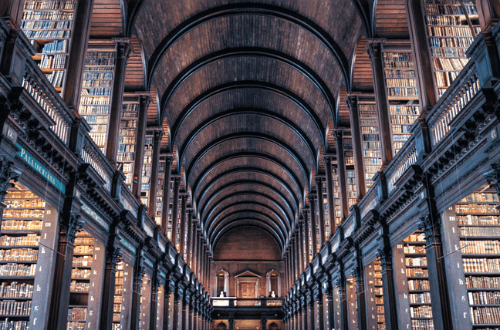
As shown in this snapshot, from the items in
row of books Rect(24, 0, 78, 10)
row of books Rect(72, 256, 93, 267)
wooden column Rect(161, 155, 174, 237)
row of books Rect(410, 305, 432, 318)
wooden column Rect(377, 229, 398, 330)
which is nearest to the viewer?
row of books Rect(24, 0, 78, 10)

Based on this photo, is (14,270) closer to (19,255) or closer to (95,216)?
(19,255)

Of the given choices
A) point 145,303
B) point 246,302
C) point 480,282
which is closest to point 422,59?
point 480,282

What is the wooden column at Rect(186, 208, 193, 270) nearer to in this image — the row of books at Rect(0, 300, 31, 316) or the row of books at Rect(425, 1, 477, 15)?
the row of books at Rect(0, 300, 31, 316)

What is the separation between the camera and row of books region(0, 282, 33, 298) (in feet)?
26.6

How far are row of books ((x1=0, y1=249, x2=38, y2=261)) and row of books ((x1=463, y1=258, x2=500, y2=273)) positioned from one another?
8.23 meters

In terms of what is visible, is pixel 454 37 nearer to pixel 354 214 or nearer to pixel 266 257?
pixel 354 214

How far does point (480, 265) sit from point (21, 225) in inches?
351

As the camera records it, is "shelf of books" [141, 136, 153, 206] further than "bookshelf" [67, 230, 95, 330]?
Yes

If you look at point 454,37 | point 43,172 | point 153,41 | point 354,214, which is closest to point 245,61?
point 153,41

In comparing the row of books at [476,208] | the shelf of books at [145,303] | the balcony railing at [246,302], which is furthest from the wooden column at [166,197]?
the balcony railing at [246,302]

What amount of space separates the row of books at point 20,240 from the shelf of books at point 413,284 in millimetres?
7877

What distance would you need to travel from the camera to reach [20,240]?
8617 millimetres

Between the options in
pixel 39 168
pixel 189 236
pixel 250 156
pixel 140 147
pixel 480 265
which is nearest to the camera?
pixel 39 168

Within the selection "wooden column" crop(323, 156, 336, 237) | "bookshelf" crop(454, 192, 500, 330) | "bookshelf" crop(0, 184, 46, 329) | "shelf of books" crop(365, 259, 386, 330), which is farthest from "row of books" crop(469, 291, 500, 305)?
"wooden column" crop(323, 156, 336, 237)
